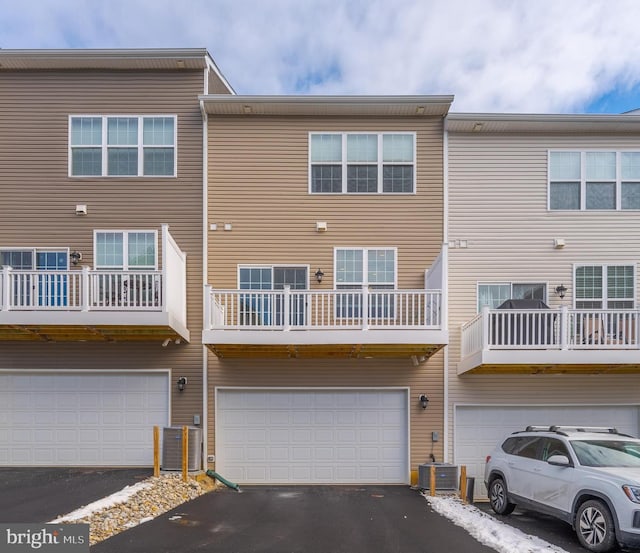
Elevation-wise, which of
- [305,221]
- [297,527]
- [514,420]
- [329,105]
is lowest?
[297,527]

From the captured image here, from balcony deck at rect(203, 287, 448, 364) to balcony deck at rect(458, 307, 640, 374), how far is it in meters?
0.99

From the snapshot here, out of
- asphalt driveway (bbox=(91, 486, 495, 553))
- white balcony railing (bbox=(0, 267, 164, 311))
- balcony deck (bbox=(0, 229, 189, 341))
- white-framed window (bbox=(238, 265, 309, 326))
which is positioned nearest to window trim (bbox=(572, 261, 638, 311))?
asphalt driveway (bbox=(91, 486, 495, 553))

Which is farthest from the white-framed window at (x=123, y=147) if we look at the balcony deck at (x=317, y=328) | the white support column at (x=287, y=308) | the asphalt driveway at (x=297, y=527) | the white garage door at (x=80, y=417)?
the asphalt driveway at (x=297, y=527)

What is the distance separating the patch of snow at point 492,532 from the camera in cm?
626

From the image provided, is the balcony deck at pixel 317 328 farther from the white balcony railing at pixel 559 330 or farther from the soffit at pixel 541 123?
the soffit at pixel 541 123

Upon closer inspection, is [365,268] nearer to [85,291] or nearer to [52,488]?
[85,291]

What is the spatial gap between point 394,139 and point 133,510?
9020mm

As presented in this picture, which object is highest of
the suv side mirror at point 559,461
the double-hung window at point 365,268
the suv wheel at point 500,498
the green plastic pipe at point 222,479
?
the double-hung window at point 365,268

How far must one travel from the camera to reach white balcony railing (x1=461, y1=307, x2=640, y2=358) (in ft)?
31.2

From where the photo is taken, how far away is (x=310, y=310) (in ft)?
32.0

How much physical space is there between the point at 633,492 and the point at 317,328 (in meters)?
5.48

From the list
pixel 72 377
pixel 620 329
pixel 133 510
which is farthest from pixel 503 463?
pixel 72 377

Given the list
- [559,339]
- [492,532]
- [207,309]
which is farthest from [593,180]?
[207,309]

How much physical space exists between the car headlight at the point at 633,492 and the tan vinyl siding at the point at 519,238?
5.10 meters
